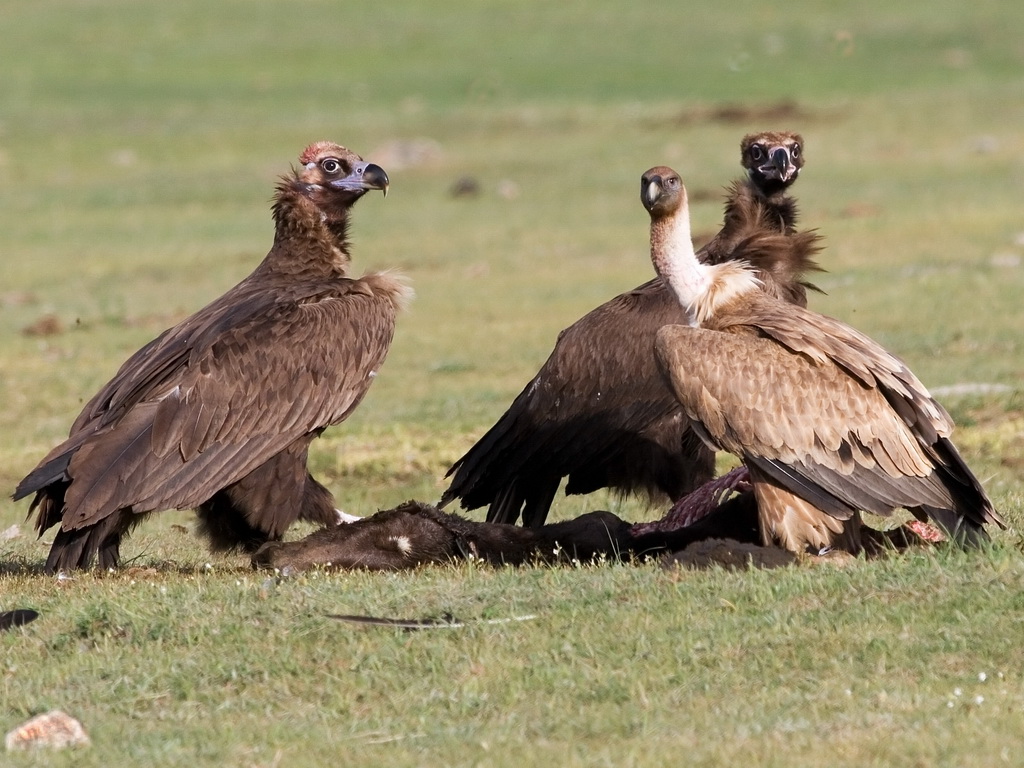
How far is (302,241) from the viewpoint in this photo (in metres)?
9.12

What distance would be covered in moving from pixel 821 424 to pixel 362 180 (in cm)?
323

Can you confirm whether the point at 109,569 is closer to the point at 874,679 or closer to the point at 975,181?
the point at 874,679

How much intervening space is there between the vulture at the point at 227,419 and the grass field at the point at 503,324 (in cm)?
35

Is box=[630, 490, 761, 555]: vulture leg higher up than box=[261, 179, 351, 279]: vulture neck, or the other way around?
box=[261, 179, 351, 279]: vulture neck

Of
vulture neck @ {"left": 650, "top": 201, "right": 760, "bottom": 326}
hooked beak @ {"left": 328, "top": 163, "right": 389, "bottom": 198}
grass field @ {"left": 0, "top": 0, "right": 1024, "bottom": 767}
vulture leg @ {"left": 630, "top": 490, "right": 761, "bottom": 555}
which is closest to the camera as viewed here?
grass field @ {"left": 0, "top": 0, "right": 1024, "bottom": 767}

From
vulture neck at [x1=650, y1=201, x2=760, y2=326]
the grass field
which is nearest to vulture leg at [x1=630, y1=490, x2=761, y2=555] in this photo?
the grass field

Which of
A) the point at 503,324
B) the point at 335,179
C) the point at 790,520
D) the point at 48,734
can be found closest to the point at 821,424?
the point at 790,520

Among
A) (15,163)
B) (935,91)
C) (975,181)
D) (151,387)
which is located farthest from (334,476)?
(935,91)

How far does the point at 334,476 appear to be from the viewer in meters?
11.5

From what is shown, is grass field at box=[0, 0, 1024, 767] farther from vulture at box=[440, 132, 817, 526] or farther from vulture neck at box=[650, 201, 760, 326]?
vulture neck at box=[650, 201, 760, 326]

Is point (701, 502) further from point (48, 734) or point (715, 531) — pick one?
point (48, 734)

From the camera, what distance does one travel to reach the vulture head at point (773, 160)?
9562mm

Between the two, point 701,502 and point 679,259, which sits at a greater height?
point 679,259

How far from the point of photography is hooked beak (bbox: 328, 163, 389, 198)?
30.3ft
